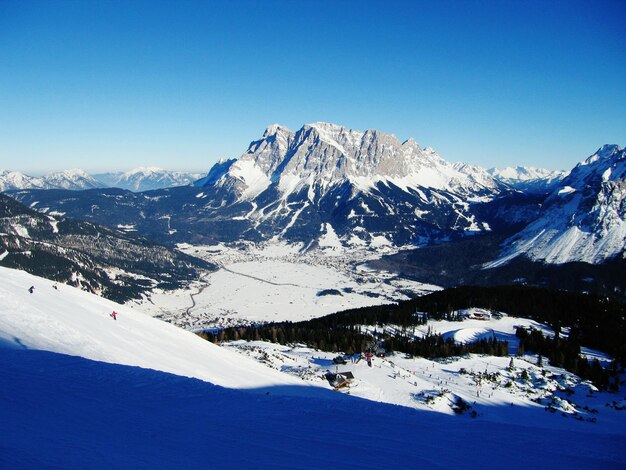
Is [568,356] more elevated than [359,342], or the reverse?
[568,356]

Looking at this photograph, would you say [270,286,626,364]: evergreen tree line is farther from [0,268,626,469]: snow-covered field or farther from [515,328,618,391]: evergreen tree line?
[0,268,626,469]: snow-covered field

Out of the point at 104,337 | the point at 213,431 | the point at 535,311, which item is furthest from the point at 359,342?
the point at 213,431

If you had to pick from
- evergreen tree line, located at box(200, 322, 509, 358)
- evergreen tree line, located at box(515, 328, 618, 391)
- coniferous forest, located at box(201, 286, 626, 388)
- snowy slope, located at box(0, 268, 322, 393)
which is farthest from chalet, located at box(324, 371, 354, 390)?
evergreen tree line, located at box(515, 328, 618, 391)

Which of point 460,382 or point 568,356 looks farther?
point 568,356

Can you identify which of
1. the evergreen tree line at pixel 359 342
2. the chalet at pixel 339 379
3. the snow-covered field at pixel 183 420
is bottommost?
the evergreen tree line at pixel 359 342

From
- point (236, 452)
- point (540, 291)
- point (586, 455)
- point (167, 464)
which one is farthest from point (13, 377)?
point (540, 291)

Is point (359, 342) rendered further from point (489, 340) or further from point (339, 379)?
point (339, 379)

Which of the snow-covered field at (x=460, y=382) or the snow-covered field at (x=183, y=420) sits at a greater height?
the snow-covered field at (x=183, y=420)

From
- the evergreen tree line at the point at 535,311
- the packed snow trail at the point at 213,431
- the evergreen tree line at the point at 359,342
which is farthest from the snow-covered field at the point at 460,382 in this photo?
the packed snow trail at the point at 213,431

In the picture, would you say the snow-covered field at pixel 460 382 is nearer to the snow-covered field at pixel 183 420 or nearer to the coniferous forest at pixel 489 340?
the coniferous forest at pixel 489 340
